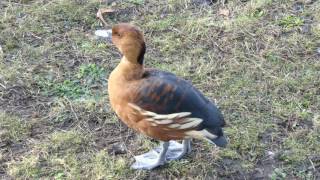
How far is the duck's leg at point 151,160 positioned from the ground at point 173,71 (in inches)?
1.9

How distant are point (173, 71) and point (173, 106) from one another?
121 centimetres

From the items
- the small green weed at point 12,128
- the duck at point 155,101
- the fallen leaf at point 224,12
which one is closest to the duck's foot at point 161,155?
the duck at point 155,101

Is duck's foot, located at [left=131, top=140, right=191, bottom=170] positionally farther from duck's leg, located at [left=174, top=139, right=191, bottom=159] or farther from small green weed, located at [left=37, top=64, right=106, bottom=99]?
small green weed, located at [left=37, top=64, right=106, bottom=99]

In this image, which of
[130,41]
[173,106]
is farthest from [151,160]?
[130,41]

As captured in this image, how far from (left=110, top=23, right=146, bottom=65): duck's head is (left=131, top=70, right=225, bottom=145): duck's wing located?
14cm

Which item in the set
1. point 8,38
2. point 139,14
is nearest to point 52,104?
point 8,38

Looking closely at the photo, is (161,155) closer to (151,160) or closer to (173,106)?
(151,160)

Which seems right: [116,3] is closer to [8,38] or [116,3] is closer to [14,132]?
[8,38]

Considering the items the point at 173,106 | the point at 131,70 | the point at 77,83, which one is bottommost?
the point at 77,83

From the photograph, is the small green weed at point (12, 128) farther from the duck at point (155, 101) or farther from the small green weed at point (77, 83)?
the duck at point (155, 101)

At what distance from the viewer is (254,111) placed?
4.12 metres

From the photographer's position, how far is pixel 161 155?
3.61 meters

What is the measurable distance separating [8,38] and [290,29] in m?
2.29

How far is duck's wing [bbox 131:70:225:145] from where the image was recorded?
3303mm
